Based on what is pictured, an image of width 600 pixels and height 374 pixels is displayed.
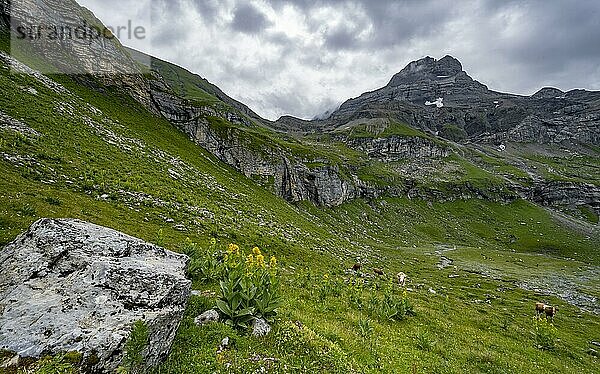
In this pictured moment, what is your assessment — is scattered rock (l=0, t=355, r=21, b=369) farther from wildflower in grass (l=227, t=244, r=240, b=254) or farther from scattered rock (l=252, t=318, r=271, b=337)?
wildflower in grass (l=227, t=244, r=240, b=254)

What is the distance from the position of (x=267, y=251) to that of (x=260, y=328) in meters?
22.9

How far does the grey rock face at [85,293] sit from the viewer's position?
6.26 metres

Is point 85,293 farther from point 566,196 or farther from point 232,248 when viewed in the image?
point 566,196

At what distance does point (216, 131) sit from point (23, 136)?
48550mm

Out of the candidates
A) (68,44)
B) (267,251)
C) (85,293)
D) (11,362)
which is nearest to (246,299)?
(85,293)

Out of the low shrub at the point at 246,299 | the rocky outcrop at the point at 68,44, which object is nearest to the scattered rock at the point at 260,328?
the low shrub at the point at 246,299

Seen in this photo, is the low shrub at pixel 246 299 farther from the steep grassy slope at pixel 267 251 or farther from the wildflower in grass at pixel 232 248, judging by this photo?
the wildflower in grass at pixel 232 248

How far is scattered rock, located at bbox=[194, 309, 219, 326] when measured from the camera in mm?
9625

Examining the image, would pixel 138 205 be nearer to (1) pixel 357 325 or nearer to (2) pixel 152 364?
(1) pixel 357 325

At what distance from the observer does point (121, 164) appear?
36.4 metres

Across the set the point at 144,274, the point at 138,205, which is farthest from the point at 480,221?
the point at 144,274

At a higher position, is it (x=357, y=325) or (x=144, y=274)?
(x=144, y=274)

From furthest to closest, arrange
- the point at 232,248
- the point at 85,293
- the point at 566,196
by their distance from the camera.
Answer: the point at 566,196
the point at 232,248
the point at 85,293

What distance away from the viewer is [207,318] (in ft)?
32.3
